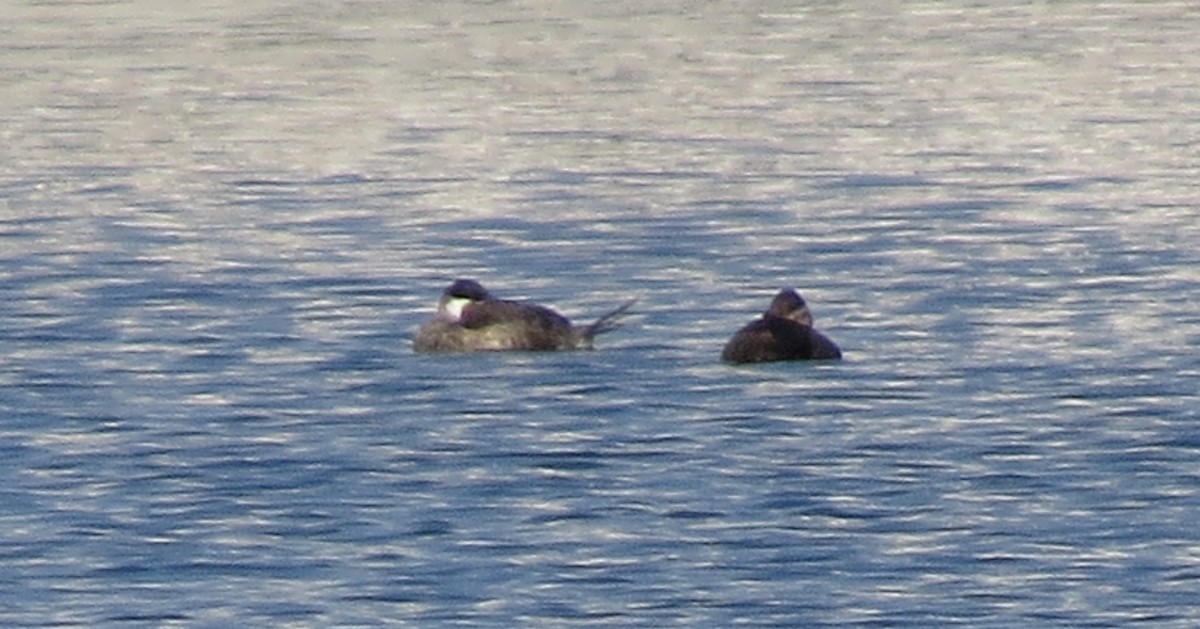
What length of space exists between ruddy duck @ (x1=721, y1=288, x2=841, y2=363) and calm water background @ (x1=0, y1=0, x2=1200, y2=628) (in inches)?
4.9

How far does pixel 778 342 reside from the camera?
661 inches

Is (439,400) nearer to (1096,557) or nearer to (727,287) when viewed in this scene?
(727,287)

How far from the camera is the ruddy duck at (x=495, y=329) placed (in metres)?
17.4

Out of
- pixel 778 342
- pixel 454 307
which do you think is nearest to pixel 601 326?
pixel 454 307

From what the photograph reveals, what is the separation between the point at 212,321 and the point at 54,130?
10.2m

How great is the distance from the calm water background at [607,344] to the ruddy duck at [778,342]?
4.9 inches

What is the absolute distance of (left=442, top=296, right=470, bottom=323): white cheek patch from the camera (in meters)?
17.6

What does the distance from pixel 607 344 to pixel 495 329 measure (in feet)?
2.13

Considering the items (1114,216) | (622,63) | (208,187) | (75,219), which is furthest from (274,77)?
(1114,216)

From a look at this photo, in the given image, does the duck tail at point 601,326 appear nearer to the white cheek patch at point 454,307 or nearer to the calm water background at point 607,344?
the calm water background at point 607,344

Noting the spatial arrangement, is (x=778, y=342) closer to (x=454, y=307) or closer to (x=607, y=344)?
(x=607, y=344)

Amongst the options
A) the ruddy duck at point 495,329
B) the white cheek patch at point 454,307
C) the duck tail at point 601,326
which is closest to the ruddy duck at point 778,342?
the duck tail at point 601,326

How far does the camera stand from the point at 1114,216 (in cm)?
2180

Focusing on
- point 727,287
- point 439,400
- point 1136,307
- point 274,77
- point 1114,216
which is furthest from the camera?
point 274,77
